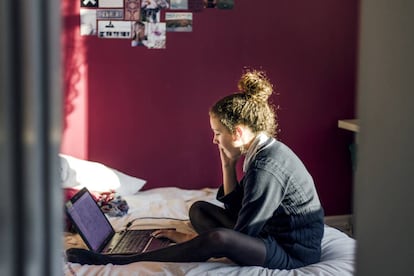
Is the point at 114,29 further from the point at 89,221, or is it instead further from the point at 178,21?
the point at 89,221


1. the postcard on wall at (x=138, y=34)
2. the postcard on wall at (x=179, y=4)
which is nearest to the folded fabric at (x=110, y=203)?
the postcard on wall at (x=138, y=34)

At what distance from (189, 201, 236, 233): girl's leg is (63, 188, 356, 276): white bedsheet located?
0.30 feet

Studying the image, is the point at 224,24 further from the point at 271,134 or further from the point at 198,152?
the point at 271,134

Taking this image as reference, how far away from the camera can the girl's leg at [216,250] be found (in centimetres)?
197

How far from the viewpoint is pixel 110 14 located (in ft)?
11.4

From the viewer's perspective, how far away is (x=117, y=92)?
351 cm

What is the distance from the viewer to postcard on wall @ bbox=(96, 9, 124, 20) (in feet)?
11.3

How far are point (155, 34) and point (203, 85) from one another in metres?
0.41

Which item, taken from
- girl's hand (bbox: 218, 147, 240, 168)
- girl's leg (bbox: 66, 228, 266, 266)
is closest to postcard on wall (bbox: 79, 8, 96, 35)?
girl's hand (bbox: 218, 147, 240, 168)

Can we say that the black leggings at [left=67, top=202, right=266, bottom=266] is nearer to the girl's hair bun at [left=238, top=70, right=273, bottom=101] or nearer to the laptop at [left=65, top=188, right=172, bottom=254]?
the laptop at [left=65, top=188, right=172, bottom=254]

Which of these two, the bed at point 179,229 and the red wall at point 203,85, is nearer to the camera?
the bed at point 179,229

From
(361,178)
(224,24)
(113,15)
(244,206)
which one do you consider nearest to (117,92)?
(113,15)

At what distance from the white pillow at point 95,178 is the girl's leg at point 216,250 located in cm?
105

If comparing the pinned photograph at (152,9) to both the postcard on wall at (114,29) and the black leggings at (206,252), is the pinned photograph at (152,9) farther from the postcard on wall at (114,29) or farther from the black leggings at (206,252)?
the black leggings at (206,252)
